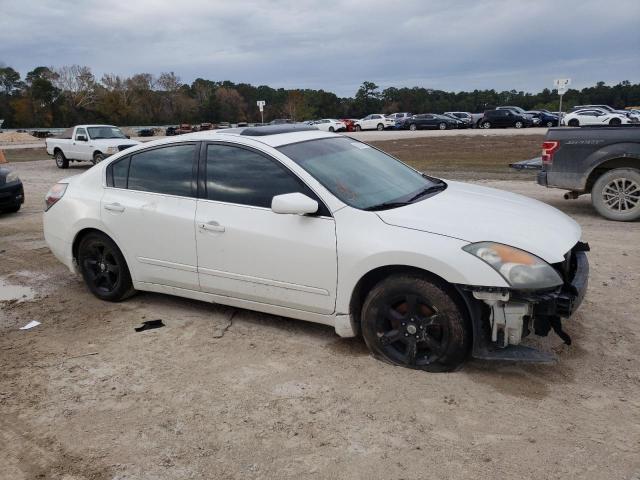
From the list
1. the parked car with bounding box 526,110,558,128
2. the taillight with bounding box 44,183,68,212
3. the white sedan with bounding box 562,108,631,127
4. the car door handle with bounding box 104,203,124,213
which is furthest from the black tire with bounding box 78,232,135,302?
the parked car with bounding box 526,110,558,128

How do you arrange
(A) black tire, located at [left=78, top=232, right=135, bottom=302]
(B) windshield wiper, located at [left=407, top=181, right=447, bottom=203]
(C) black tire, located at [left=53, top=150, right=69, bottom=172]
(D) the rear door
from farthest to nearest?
(C) black tire, located at [left=53, top=150, right=69, bottom=172]
(A) black tire, located at [left=78, top=232, right=135, bottom=302]
(D) the rear door
(B) windshield wiper, located at [left=407, top=181, right=447, bottom=203]

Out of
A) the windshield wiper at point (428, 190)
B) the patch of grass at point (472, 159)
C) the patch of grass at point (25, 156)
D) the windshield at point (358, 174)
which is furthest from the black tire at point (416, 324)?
the patch of grass at point (25, 156)

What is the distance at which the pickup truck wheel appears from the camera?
26.2 feet

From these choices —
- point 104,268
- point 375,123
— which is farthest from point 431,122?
point 104,268

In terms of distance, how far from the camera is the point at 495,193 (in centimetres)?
472

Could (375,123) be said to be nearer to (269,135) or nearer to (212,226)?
(269,135)

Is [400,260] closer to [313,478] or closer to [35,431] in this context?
[313,478]

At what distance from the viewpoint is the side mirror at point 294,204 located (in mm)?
3797

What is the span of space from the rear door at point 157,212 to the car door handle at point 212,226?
0.40 feet

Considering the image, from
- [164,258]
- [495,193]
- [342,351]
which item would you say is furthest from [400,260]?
[164,258]

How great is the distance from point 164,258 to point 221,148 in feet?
3.45

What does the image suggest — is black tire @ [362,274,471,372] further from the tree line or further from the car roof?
the tree line

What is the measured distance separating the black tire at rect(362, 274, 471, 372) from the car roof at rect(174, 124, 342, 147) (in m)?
1.52

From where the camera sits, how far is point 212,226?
14.2 feet
